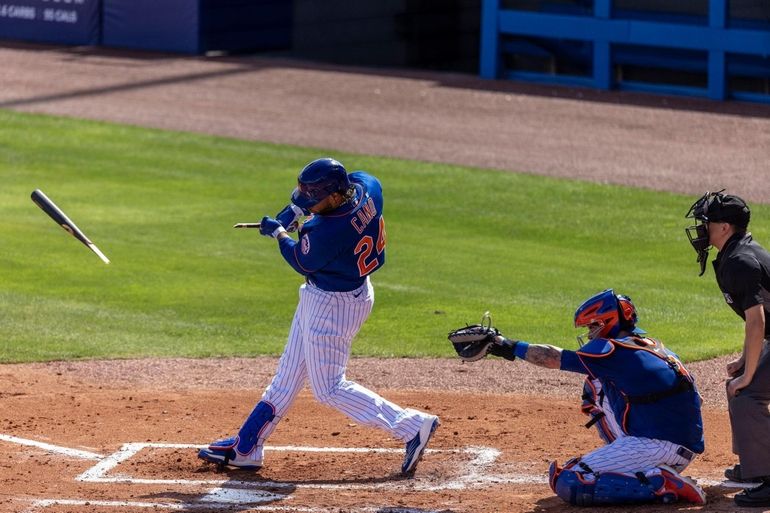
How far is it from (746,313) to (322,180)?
2.20 meters

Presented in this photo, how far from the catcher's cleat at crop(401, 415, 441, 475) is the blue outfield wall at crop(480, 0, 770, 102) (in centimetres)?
1671

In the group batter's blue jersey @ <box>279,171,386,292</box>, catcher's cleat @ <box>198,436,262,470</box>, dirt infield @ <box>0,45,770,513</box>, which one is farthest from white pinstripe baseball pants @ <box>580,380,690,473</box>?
catcher's cleat @ <box>198,436,262,470</box>

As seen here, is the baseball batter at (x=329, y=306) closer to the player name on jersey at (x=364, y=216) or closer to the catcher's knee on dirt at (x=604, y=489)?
the player name on jersey at (x=364, y=216)

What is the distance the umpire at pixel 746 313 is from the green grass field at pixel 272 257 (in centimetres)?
336

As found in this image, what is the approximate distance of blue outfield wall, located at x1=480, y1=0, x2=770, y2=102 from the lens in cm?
2228

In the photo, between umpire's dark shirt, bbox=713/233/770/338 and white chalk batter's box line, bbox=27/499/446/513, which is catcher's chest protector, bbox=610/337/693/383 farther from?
white chalk batter's box line, bbox=27/499/446/513

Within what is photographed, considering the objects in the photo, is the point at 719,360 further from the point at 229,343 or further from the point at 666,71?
the point at 666,71

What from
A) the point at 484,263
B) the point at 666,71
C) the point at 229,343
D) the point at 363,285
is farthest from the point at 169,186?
the point at 666,71

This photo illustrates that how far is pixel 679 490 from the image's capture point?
20.3ft

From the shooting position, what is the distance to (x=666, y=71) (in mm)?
23562

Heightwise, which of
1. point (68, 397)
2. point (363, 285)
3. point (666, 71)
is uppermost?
point (666, 71)

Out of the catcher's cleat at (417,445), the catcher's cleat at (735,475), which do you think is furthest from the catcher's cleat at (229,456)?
the catcher's cleat at (735,475)

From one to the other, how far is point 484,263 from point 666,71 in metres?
12.3

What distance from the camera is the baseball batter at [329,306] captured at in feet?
22.0
